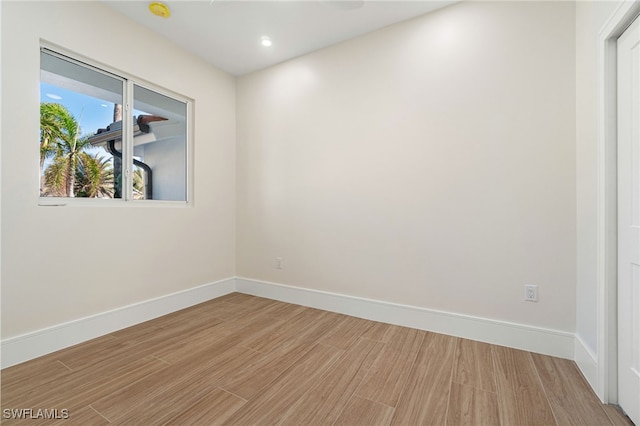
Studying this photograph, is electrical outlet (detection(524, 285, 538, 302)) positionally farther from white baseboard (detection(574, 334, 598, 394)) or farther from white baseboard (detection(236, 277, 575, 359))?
white baseboard (detection(574, 334, 598, 394))

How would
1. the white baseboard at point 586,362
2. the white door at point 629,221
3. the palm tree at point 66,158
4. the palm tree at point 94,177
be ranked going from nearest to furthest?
1. the white door at point 629,221
2. the white baseboard at point 586,362
3. the palm tree at point 66,158
4. the palm tree at point 94,177

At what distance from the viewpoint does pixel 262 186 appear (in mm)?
3410

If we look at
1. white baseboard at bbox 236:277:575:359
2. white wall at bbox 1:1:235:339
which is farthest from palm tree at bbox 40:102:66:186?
white baseboard at bbox 236:277:575:359

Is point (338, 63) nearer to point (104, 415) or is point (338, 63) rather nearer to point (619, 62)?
point (619, 62)

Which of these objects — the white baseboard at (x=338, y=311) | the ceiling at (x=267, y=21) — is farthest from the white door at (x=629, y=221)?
the ceiling at (x=267, y=21)

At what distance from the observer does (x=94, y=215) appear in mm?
2295

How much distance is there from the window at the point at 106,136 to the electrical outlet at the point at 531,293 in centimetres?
338

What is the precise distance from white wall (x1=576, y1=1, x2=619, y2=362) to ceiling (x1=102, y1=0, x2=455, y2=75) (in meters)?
1.06

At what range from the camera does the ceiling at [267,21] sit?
92.9 inches

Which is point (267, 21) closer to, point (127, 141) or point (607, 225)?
point (127, 141)

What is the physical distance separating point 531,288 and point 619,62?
1.50m

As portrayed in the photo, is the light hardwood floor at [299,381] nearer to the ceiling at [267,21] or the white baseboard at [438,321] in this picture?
the white baseboard at [438,321]

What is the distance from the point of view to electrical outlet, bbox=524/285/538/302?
6.73 ft

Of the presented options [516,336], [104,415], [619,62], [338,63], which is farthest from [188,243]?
[619,62]
